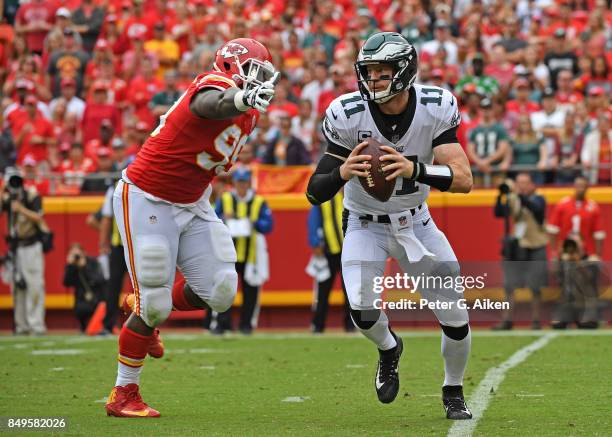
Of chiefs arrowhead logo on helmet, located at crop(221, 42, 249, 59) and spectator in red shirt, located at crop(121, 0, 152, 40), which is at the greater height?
chiefs arrowhead logo on helmet, located at crop(221, 42, 249, 59)

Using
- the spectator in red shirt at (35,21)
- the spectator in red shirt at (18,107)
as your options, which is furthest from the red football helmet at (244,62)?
the spectator in red shirt at (35,21)

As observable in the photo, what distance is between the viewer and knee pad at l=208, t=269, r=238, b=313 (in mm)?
6961

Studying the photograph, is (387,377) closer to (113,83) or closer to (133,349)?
(133,349)

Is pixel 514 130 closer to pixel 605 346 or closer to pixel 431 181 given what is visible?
pixel 605 346

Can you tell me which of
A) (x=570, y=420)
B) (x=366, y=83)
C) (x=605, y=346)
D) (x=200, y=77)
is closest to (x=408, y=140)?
(x=366, y=83)

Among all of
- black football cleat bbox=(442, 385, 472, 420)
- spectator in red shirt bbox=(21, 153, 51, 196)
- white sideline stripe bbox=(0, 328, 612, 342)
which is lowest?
white sideline stripe bbox=(0, 328, 612, 342)

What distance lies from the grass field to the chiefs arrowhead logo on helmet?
1.88 meters

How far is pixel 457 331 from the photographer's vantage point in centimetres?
652

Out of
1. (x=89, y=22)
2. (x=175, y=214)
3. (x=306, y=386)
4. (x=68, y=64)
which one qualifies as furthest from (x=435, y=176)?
(x=89, y=22)

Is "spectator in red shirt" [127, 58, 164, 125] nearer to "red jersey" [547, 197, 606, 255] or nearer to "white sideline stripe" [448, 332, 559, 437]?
"red jersey" [547, 197, 606, 255]

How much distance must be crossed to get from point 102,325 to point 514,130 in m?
5.00

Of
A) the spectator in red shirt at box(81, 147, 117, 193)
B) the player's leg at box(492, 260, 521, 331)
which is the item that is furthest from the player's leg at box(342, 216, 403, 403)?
the spectator in red shirt at box(81, 147, 117, 193)

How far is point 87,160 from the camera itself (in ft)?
51.1

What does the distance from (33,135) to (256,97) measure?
10367 mm
